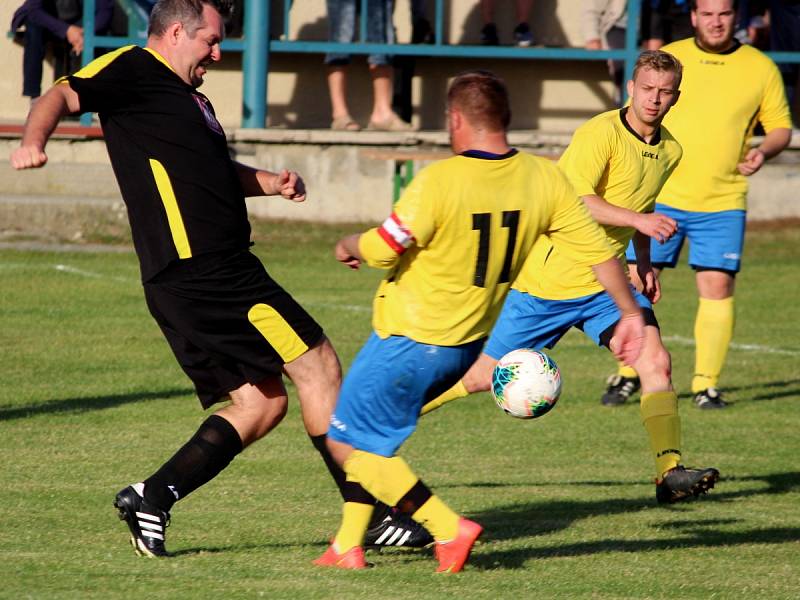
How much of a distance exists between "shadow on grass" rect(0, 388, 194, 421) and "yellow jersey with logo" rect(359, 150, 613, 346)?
4271 millimetres

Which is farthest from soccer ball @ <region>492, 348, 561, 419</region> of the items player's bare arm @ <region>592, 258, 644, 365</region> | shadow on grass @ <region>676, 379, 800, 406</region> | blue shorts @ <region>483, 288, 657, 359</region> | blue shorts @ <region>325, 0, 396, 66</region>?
blue shorts @ <region>325, 0, 396, 66</region>

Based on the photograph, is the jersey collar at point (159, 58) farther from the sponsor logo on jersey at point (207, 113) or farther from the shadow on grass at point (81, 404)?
the shadow on grass at point (81, 404)

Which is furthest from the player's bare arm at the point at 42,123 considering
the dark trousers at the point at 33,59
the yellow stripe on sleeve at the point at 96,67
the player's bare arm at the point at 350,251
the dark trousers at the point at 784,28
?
the dark trousers at the point at 784,28

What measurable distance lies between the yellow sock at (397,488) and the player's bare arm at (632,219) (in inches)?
77.9

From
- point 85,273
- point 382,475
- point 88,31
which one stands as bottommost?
point 85,273

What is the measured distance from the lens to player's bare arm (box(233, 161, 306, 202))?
635 cm

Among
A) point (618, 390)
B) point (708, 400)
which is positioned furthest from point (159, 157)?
point (708, 400)

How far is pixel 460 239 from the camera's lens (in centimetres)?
566

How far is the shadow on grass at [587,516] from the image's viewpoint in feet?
21.2

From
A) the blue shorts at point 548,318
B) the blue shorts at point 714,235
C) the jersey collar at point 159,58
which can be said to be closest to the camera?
the jersey collar at point 159,58

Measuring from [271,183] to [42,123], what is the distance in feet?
3.34

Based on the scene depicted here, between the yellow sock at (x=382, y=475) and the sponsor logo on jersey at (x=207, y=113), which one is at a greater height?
the sponsor logo on jersey at (x=207, y=113)

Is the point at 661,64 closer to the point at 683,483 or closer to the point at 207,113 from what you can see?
the point at 683,483

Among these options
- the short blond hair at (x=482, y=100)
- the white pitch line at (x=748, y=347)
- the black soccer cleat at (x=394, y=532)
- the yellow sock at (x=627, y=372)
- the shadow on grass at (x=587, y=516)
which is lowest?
the white pitch line at (x=748, y=347)
